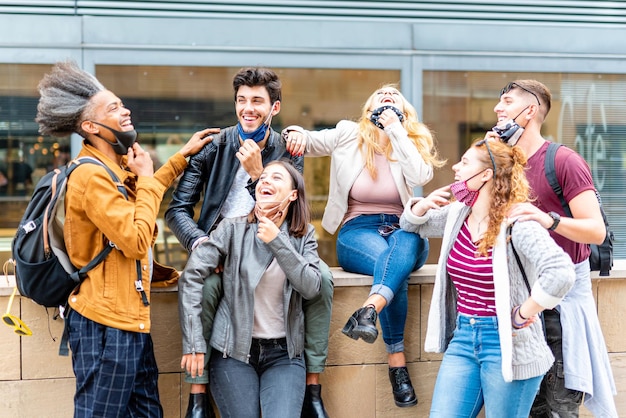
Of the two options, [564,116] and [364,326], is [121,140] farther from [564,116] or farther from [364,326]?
[564,116]

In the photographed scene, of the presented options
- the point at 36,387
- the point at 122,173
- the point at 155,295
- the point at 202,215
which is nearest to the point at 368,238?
the point at 202,215

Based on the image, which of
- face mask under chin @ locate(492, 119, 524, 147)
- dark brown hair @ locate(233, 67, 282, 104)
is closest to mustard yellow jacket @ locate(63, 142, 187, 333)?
dark brown hair @ locate(233, 67, 282, 104)

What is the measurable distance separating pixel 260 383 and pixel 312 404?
394mm

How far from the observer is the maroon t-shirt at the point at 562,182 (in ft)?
13.3

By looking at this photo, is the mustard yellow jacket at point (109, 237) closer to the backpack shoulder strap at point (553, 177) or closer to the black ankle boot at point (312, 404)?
the black ankle boot at point (312, 404)

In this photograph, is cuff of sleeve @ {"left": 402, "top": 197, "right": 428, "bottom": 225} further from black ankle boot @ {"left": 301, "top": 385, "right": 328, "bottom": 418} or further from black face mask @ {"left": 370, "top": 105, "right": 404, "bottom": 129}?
black ankle boot @ {"left": 301, "top": 385, "right": 328, "bottom": 418}

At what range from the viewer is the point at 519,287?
378 centimetres

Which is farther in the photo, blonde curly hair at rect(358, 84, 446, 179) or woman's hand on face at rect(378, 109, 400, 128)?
blonde curly hair at rect(358, 84, 446, 179)

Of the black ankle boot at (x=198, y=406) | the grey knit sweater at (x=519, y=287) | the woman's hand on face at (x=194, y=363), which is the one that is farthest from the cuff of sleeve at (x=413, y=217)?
the black ankle boot at (x=198, y=406)

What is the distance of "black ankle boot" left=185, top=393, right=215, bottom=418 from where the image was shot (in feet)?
14.2

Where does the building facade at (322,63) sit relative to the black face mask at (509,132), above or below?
above

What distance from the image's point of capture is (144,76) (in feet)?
26.7

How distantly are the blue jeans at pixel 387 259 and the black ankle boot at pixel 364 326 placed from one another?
17 centimetres

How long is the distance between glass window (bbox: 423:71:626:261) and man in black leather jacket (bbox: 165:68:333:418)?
166 inches
